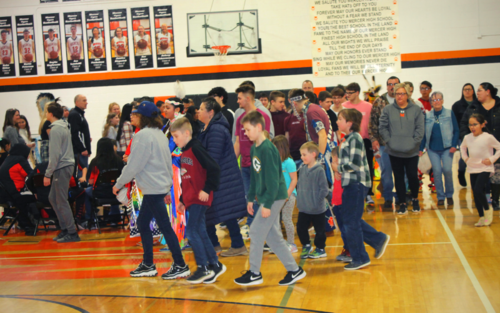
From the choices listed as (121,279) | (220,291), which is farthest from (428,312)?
(121,279)

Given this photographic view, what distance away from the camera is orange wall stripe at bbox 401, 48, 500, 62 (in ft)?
34.6

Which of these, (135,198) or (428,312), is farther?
(135,198)

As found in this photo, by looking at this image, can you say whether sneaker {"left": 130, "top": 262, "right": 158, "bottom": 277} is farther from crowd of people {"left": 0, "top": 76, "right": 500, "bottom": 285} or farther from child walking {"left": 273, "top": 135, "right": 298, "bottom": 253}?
child walking {"left": 273, "top": 135, "right": 298, "bottom": 253}

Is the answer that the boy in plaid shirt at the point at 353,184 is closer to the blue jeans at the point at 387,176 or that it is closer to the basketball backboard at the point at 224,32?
the blue jeans at the point at 387,176

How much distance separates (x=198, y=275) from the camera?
397 cm

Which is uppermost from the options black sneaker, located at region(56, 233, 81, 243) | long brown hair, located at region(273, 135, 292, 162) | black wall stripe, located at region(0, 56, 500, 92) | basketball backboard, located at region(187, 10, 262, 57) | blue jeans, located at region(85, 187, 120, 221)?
basketball backboard, located at region(187, 10, 262, 57)

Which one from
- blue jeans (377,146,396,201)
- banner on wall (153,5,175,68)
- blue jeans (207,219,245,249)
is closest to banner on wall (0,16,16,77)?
banner on wall (153,5,175,68)

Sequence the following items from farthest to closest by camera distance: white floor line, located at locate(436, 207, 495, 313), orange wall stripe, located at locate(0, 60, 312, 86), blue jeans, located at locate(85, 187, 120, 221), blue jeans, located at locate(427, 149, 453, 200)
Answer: orange wall stripe, located at locate(0, 60, 312, 86)
blue jeans, located at locate(85, 187, 120, 221)
blue jeans, located at locate(427, 149, 453, 200)
white floor line, located at locate(436, 207, 495, 313)

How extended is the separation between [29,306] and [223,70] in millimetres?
8002

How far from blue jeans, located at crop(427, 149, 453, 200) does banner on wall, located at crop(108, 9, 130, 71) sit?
744cm

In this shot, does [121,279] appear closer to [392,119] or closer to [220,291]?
[220,291]

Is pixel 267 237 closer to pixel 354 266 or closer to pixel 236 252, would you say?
pixel 354 266

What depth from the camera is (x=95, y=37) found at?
11.0 metres

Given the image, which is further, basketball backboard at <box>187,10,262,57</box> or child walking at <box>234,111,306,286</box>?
basketball backboard at <box>187,10,262,57</box>
